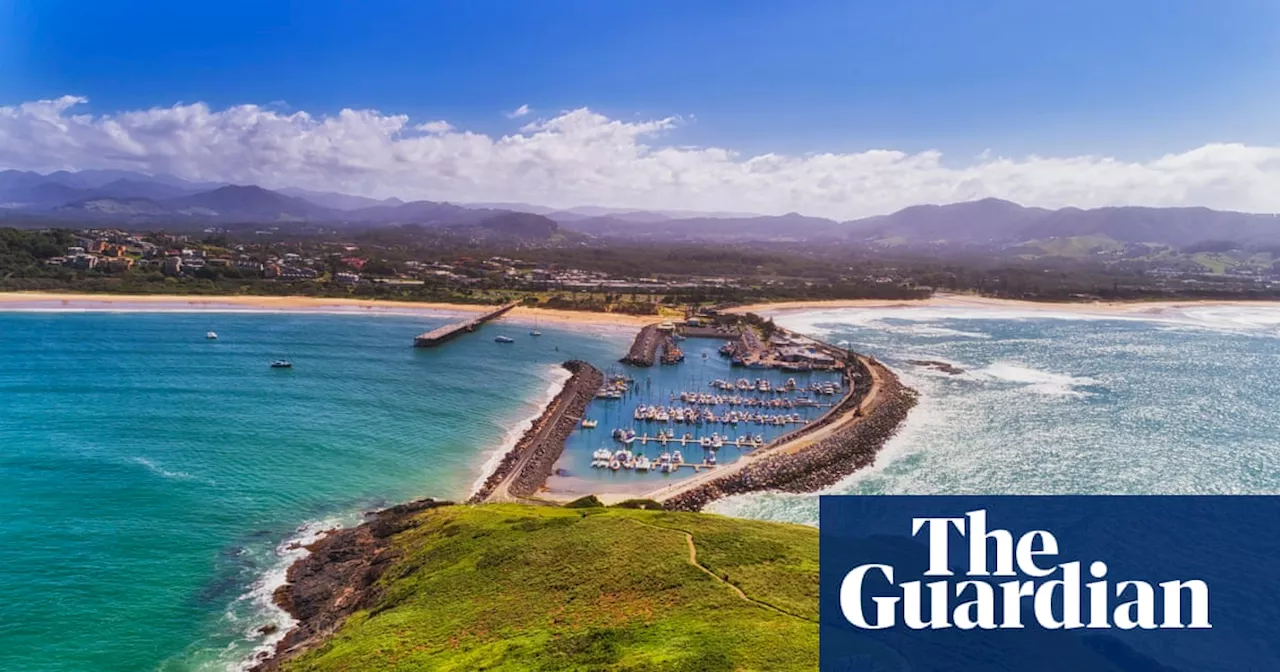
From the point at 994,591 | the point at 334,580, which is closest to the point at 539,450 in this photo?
the point at 334,580

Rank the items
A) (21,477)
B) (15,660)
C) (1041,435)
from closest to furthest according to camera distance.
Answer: (15,660)
(21,477)
(1041,435)

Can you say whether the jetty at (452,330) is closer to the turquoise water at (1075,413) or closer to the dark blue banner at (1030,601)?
the turquoise water at (1075,413)

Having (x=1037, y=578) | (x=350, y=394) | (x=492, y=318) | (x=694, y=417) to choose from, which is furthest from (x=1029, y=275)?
(x=1037, y=578)

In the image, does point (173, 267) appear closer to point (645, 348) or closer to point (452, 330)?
point (452, 330)

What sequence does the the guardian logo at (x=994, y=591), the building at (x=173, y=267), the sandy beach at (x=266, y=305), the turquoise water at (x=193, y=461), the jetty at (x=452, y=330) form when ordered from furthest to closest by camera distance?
1. the building at (x=173, y=267)
2. the sandy beach at (x=266, y=305)
3. the jetty at (x=452, y=330)
4. the turquoise water at (x=193, y=461)
5. the the guardian logo at (x=994, y=591)

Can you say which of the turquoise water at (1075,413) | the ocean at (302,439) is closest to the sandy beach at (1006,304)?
the turquoise water at (1075,413)

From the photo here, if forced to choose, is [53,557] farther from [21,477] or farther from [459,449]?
[459,449]
